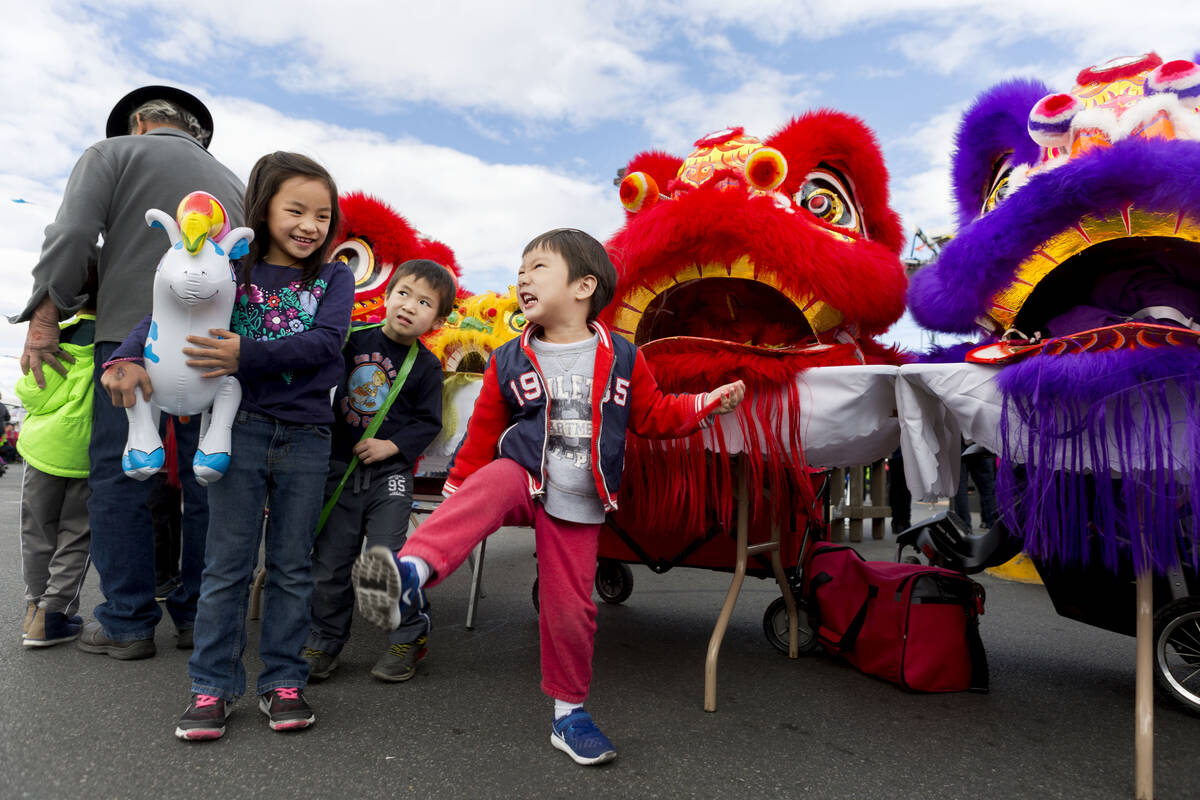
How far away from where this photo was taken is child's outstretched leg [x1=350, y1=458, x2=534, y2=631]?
4.44 ft

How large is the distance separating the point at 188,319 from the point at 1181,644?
2964 mm

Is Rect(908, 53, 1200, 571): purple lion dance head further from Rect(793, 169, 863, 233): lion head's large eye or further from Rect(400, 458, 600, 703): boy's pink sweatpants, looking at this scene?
Rect(400, 458, 600, 703): boy's pink sweatpants

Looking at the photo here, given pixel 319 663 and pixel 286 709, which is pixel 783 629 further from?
pixel 286 709

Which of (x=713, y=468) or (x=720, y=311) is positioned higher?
(x=720, y=311)

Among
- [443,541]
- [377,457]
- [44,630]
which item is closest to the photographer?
[443,541]

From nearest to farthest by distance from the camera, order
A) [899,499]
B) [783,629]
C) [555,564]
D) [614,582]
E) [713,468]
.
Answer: [555,564] → [713,468] → [783,629] → [614,582] → [899,499]

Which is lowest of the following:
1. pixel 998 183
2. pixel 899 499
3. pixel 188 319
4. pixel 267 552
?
pixel 899 499

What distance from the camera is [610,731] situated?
1885 millimetres

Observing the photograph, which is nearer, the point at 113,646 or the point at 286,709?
the point at 286,709

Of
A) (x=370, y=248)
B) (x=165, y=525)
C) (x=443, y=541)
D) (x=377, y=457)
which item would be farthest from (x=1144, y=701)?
(x=370, y=248)

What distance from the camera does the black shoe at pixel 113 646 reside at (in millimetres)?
2254

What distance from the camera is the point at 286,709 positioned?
178cm

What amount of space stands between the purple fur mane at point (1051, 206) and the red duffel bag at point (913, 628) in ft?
2.75

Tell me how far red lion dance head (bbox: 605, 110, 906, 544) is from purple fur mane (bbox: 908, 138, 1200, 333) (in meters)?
0.21
